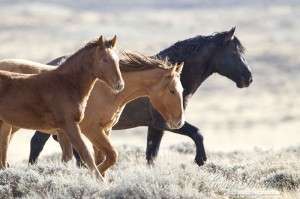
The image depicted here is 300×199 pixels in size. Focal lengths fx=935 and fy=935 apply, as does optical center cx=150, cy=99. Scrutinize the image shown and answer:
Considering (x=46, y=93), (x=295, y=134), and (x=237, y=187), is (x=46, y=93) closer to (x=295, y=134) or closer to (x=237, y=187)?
(x=237, y=187)

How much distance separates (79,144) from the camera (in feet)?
33.7

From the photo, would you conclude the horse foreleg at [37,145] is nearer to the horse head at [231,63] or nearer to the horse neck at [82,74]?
the horse head at [231,63]

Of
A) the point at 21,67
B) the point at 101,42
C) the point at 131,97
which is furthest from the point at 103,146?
the point at 21,67

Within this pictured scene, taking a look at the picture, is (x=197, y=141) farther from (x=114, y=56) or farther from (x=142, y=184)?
(x=142, y=184)

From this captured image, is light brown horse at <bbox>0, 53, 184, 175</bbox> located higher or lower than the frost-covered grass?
higher

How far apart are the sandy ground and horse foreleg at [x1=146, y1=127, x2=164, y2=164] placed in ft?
31.2

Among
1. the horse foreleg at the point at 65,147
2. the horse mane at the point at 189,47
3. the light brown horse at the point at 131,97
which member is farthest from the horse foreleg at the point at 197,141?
the light brown horse at the point at 131,97

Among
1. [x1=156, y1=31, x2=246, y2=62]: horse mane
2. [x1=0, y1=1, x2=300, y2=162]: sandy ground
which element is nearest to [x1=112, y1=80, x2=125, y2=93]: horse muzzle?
[x1=156, y1=31, x2=246, y2=62]: horse mane

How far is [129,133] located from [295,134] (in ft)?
22.7

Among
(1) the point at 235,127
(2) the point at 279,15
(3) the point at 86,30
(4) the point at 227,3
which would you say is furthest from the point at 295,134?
(4) the point at 227,3

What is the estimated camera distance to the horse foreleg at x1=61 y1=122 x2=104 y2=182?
1021 cm

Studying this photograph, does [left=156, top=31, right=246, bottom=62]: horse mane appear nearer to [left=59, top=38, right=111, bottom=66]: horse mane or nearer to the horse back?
the horse back

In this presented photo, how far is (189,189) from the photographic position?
9266mm

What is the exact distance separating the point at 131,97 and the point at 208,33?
5862 cm
